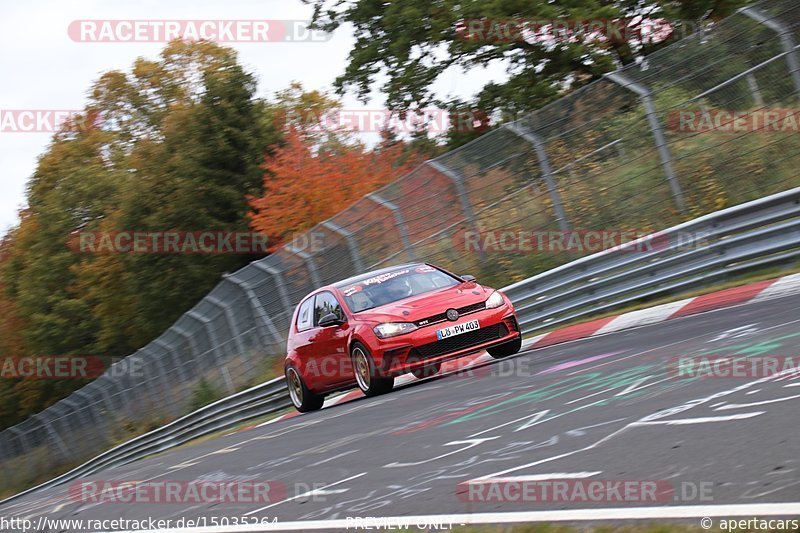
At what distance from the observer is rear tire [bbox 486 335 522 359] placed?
13.8 metres

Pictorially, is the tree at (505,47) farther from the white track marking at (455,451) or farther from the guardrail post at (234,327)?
the white track marking at (455,451)

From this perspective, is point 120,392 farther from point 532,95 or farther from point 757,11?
point 757,11

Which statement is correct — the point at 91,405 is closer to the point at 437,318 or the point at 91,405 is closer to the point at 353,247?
the point at 353,247

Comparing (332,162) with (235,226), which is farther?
(235,226)

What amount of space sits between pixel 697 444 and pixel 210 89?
153 ft

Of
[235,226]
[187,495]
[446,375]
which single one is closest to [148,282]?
[235,226]

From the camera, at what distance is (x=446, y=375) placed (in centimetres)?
1404

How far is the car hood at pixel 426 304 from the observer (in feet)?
43.5

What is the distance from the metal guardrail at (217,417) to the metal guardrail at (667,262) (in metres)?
4.90

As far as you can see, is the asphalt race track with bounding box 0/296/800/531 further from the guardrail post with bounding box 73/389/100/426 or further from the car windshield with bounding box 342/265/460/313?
the guardrail post with bounding box 73/389/100/426

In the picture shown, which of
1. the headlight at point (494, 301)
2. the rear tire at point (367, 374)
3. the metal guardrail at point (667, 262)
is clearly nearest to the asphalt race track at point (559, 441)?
the rear tire at point (367, 374)

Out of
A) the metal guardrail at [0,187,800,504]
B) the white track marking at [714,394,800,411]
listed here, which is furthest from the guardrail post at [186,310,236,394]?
the white track marking at [714,394,800,411]

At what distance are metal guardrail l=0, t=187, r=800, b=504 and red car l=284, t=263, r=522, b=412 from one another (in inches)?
80.8

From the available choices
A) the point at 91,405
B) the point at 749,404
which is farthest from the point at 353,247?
the point at 91,405
